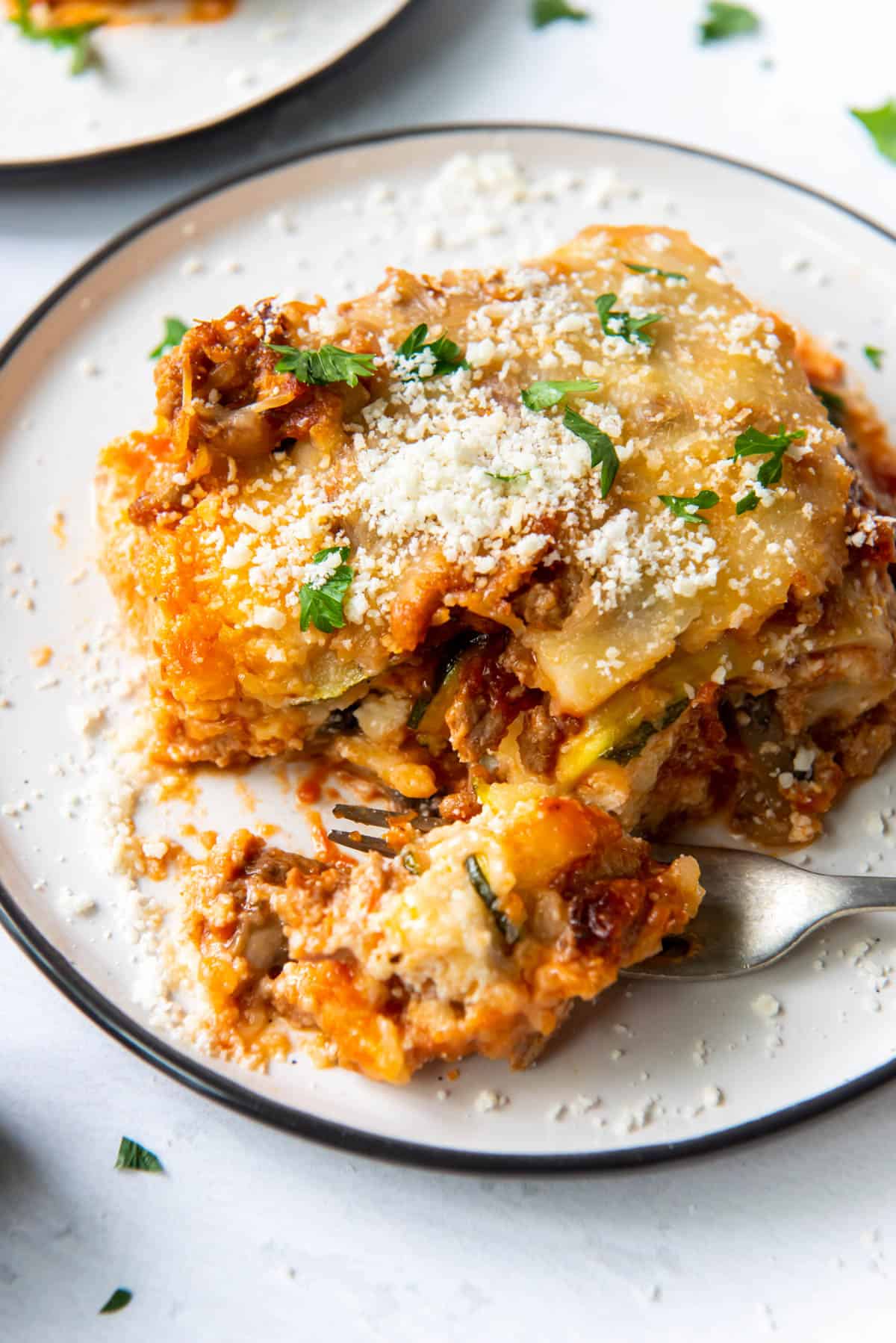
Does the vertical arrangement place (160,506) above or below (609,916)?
above

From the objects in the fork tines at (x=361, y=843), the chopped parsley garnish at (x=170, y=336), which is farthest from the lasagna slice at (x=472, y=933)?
the chopped parsley garnish at (x=170, y=336)

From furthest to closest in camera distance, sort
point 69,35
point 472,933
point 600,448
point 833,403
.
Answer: point 69,35 → point 833,403 → point 600,448 → point 472,933

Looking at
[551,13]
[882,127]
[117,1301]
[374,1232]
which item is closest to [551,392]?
[374,1232]

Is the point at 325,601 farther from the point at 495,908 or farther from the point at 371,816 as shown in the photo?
the point at 495,908

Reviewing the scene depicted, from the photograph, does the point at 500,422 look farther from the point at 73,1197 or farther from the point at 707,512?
the point at 73,1197

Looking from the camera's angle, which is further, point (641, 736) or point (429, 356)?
point (429, 356)

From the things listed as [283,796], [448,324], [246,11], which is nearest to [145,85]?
[246,11]
